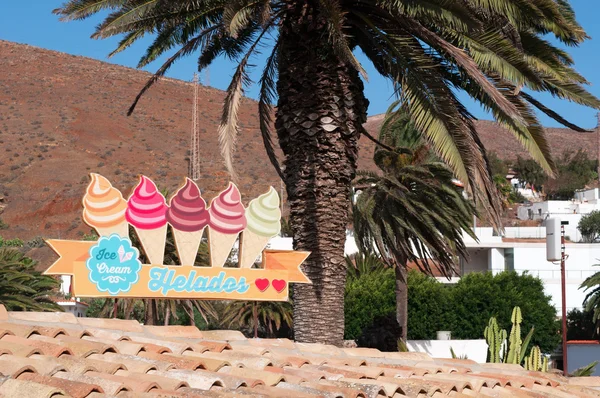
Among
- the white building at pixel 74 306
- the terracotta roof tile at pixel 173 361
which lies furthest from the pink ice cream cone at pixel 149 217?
the white building at pixel 74 306

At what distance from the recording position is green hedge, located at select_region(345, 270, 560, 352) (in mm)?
48844

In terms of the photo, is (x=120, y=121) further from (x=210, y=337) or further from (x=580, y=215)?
(x=210, y=337)

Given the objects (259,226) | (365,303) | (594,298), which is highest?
(594,298)

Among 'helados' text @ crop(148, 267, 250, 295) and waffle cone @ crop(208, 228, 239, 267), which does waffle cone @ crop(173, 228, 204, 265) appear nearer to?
waffle cone @ crop(208, 228, 239, 267)

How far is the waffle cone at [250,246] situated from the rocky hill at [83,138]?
5392cm

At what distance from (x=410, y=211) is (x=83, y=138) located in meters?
62.8

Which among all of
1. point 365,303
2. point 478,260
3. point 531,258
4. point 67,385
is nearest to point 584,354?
point 365,303

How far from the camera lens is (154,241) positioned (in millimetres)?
17703

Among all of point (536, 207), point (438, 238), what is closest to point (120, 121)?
point (536, 207)

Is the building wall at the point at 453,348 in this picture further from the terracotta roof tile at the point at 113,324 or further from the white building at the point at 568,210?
the white building at the point at 568,210

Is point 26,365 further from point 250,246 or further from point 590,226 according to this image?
point 590,226

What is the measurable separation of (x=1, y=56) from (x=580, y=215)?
228 ft

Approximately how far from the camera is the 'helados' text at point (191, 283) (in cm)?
1734

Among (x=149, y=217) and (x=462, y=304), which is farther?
(x=462, y=304)
